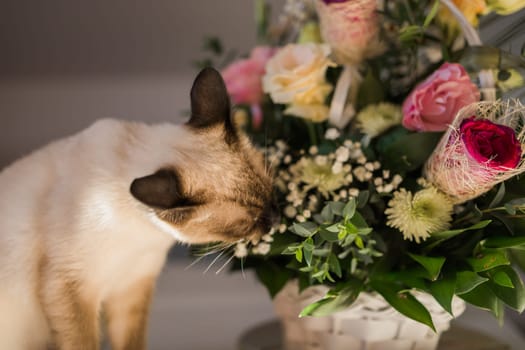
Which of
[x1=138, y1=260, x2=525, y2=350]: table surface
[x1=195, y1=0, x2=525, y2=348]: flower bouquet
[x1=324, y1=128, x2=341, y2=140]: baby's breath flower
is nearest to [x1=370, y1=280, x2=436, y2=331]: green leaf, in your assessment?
[x1=195, y1=0, x2=525, y2=348]: flower bouquet

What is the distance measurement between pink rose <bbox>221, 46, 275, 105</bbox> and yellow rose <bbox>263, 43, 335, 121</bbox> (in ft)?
0.48

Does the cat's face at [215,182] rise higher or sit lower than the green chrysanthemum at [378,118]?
lower

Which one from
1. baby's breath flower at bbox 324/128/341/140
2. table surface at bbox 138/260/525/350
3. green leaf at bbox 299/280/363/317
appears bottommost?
table surface at bbox 138/260/525/350

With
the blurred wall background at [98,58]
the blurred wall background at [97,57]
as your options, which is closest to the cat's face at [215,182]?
the blurred wall background at [97,57]

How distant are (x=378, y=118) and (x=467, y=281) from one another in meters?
0.30

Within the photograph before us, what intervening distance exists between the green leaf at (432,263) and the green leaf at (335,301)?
102 millimetres

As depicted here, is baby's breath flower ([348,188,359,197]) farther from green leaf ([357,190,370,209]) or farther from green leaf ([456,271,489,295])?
green leaf ([456,271,489,295])

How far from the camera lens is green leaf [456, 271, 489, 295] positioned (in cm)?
74

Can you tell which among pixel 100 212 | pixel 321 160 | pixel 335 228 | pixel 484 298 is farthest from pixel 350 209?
pixel 100 212

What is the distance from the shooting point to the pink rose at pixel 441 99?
31.6 inches

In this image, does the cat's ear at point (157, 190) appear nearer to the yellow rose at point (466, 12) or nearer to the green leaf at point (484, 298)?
the green leaf at point (484, 298)

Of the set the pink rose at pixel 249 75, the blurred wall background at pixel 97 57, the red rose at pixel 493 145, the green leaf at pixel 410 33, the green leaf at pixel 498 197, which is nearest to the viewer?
the red rose at pixel 493 145

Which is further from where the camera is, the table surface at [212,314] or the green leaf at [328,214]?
the table surface at [212,314]

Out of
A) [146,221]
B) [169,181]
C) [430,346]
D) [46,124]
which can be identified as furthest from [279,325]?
[46,124]
